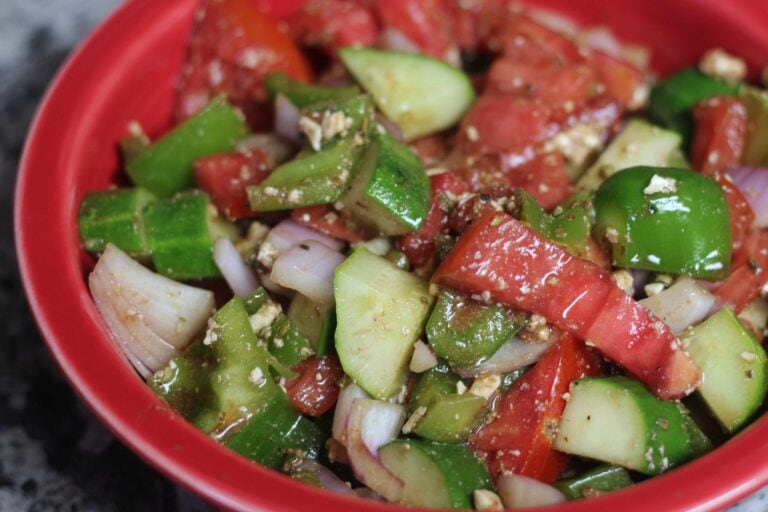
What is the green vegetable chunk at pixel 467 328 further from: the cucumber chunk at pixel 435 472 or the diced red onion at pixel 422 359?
the cucumber chunk at pixel 435 472

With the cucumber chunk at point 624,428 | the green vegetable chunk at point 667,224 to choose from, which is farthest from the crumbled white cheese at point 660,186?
the cucumber chunk at point 624,428

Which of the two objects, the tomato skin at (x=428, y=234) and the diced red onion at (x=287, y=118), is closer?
the tomato skin at (x=428, y=234)

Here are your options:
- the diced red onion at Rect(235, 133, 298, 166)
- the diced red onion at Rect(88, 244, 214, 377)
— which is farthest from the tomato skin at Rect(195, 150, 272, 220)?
the diced red onion at Rect(88, 244, 214, 377)

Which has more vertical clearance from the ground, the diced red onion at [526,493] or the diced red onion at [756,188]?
the diced red onion at [756,188]

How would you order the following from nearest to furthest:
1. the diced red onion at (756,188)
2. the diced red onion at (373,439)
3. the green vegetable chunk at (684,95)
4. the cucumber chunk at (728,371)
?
1. the diced red onion at (373,439)
2. the cucumber chunk at (728,371)
3. the diced red onion at (756,188)
4. the green vegetable chunk at (684,95)

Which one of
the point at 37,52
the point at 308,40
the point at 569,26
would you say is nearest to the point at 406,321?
the point at 308,40

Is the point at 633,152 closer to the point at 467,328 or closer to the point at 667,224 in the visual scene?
the point at 667,224

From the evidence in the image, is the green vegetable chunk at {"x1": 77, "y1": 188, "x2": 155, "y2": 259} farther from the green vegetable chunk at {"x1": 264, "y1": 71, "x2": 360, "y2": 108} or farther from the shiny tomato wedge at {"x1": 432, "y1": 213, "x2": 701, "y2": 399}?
the shiny tomato wedge at {"x1": 432, "y1": 213, "x2": 701, "y2": 399}
